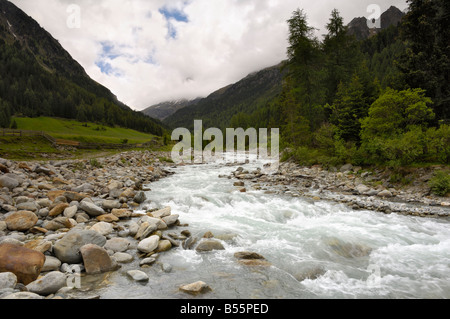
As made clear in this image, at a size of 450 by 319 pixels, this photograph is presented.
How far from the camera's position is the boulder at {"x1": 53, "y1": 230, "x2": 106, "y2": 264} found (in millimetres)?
5570

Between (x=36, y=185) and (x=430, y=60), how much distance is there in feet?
104

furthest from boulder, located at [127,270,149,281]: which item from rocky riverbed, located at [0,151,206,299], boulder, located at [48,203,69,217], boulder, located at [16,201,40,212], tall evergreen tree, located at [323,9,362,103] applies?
tall evergreen tree, located at [323,9,362,103]

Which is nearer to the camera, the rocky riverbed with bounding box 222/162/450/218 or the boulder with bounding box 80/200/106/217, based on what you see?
the boulder with bounding box 80/200/106/217

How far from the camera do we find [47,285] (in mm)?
4340

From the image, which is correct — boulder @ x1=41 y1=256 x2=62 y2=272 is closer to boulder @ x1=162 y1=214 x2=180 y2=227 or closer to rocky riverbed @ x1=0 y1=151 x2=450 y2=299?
rocky riverbed @ x1=0 y1=151 x2=450 y2=299

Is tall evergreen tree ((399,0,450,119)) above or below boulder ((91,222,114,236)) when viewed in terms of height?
above

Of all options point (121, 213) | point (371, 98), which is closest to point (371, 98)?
point (371, 98)

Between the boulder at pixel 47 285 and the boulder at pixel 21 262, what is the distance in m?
0.42

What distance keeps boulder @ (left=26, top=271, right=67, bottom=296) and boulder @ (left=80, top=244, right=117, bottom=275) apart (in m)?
0.75

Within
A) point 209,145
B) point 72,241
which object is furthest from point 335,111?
point 209,145

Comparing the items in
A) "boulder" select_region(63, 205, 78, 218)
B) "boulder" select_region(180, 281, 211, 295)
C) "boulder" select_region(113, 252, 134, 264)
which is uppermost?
"boulder" select_region(63, 205, 78, 218)

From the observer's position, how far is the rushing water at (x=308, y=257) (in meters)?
5.09

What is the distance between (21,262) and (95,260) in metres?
1.43

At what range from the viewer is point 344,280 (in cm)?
562
